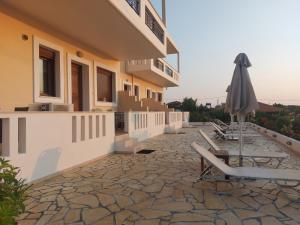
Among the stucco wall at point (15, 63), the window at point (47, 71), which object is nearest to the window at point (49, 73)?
the window at point (47, 71)

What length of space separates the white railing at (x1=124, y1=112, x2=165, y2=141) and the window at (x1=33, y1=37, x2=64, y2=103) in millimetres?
3214

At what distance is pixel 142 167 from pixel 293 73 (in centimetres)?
1939

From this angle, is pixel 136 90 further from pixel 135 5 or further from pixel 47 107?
pixel 47 107

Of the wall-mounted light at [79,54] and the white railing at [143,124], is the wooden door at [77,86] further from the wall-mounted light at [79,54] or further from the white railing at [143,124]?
the white railing at [143,124]

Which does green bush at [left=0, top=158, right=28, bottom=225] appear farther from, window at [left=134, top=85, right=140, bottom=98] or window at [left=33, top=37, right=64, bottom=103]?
window at [left=134, top=85, right=140, bottom=98]

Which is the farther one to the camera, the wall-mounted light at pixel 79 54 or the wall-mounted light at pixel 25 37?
the wall-mounted light at pixel 79 54

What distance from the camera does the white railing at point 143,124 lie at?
1199cm

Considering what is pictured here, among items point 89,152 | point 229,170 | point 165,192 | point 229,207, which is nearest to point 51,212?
point 165,192

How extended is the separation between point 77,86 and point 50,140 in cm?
597

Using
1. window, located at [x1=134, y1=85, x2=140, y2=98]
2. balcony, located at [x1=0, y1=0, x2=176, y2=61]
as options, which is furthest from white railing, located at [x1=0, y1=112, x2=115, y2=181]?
window, located at [x1=134, y1=85, x2=140, y2=98]

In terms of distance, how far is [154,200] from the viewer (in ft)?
15.7

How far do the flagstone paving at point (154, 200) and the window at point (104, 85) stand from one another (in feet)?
24.1

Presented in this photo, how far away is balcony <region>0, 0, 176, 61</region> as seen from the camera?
765cm

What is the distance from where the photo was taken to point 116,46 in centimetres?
1206
